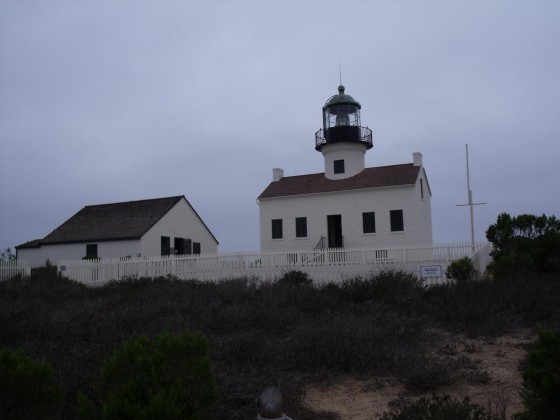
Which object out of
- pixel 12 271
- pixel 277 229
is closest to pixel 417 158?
pixel 277 229

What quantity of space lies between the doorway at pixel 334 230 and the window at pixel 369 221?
4.36 ft

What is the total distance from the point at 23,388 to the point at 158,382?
3.15 feet

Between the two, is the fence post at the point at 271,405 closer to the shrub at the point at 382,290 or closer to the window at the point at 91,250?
the shrub at the point at 382,290

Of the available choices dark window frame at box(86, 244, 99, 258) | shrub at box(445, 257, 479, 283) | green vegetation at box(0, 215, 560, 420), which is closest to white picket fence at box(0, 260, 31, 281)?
dark window frame at box(86, 244, 99, 258)

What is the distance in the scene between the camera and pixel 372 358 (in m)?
6.86

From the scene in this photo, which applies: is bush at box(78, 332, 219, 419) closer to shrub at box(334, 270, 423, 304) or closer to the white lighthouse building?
shrub at box(334, 270, 423, 304)

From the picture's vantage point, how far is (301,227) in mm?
26234

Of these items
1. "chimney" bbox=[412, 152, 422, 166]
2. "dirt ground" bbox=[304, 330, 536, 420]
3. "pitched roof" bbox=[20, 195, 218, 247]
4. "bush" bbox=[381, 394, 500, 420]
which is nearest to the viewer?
"bush" bbox=[381, 394, 500, 420]

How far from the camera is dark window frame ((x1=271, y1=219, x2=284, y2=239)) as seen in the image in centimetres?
2670

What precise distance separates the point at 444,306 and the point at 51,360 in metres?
7.06

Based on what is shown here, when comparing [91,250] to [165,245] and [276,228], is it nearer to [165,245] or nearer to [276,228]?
[165,245]

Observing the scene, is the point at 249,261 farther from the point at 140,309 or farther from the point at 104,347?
the point at 104,347

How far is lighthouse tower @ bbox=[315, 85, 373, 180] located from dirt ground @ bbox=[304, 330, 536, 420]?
19.7 m

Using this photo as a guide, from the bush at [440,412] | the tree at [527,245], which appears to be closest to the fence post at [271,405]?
the bush at [440,412]
